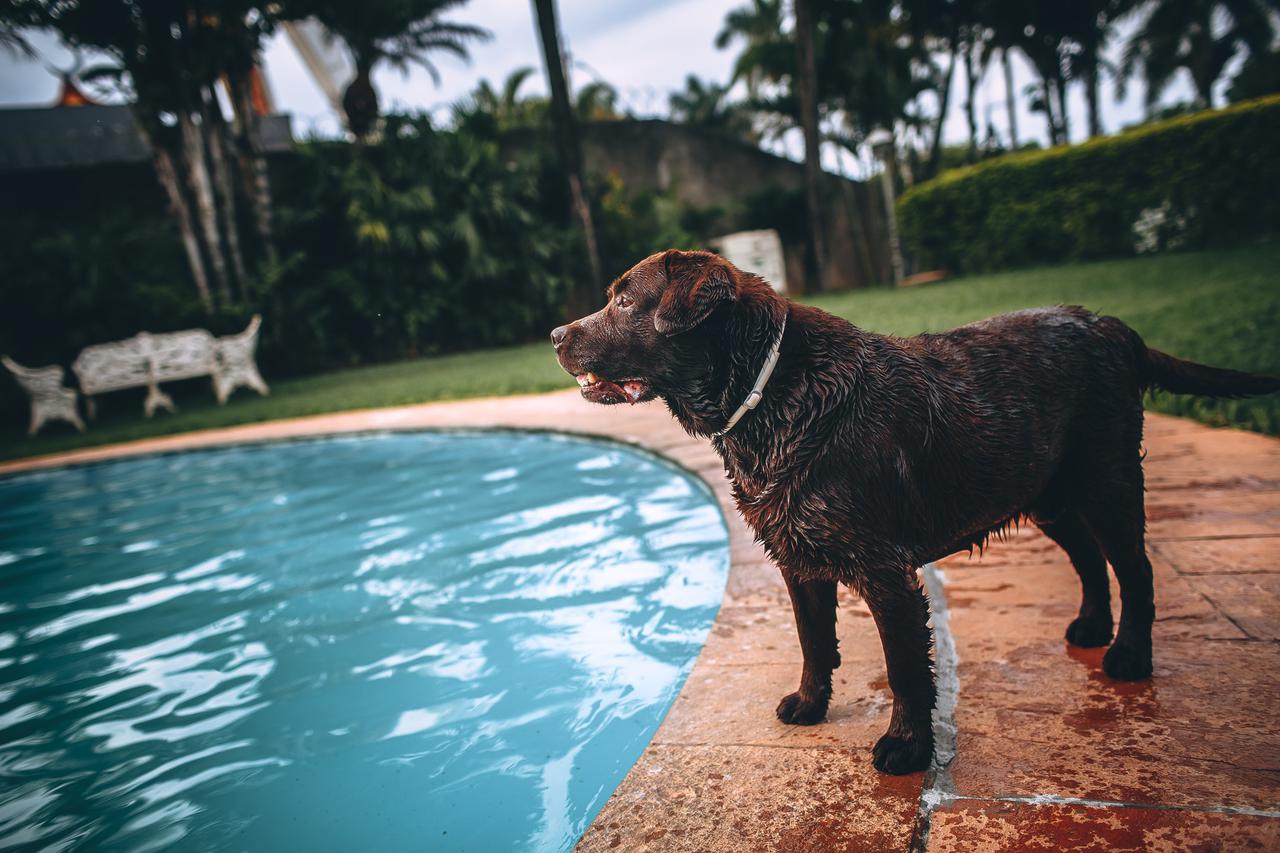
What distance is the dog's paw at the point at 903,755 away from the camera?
179cm

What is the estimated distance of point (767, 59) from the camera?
2591 centimetres

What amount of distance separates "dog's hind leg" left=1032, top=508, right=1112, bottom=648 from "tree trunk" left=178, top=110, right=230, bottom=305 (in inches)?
692

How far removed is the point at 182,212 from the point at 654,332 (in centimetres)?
1731

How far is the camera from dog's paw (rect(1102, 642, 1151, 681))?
2049mm

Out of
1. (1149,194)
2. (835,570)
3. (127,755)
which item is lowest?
(127,755)

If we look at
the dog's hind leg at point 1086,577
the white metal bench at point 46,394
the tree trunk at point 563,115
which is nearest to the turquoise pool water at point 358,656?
the dog's hind leg at point 1086,577

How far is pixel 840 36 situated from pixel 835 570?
29.0m

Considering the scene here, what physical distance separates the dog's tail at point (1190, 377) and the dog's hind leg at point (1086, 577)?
512 millimetres

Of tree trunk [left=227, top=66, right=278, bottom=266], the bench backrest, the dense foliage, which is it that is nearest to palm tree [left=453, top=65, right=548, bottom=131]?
the dense foliage

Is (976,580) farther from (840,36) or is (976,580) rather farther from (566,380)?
(840,36)

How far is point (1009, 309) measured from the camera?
1035 centimetres

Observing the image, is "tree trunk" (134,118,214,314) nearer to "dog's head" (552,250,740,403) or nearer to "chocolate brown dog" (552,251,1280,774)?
"dog's head" (552,250,740,403)

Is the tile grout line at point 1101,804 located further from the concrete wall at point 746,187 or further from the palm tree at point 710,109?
the palm tree at point 710,109

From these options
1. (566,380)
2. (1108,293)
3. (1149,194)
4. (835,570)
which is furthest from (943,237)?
(835,570)
